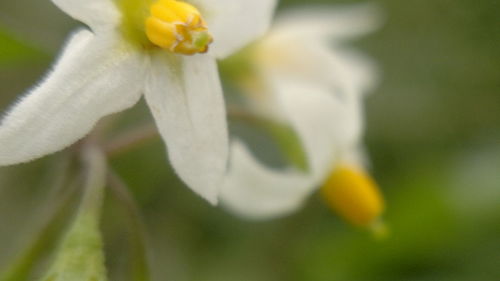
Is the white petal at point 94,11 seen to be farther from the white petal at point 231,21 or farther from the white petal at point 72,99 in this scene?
the white petal at point 231,21

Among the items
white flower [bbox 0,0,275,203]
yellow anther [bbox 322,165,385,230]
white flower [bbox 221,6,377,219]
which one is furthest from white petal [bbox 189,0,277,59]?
yellow anther [bbox 322,165,385,230]

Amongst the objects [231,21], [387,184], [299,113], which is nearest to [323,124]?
[299,113]

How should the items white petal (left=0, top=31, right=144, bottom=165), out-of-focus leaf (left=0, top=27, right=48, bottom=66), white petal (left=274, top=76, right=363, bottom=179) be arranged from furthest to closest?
white petal (left=274, top=76, right=363, bottom=179) < out-of-focus leaf (left=0, top=27, right=48, bottom=66) < white petal (left=0, top=31, right=144, bottom=165)

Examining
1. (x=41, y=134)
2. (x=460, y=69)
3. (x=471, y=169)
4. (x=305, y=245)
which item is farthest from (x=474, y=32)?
(x=41, y=134)

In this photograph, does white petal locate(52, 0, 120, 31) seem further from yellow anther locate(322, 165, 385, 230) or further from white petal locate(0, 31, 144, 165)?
yellow anther locate(322, 165, 385, 230)

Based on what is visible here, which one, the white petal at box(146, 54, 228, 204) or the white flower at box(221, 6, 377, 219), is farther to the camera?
the white flower at box(221, 6, 377, 219)
